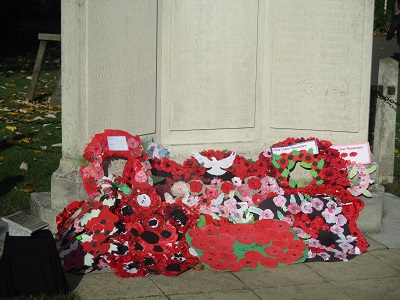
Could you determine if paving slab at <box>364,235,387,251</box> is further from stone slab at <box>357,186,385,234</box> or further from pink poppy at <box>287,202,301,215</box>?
pink poppy at <box>287,202,301,215</box>

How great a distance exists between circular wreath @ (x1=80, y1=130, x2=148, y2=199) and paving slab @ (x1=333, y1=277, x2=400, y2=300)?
189 centimetres

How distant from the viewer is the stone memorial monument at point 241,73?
707cm

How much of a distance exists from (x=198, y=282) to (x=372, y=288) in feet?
4.10

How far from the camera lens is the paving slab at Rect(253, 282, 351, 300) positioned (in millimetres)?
5566

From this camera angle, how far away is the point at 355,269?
243 inches

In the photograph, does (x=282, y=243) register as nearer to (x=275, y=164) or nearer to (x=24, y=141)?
(x=275, y=164)

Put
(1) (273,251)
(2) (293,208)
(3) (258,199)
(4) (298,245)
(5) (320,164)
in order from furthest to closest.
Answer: (5) (320,164)
(3) (258,199)
(2) (293,208)
(4) (298,245)
(1) (273,251)

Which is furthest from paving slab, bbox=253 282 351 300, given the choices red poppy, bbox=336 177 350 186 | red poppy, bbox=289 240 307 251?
red poppy, bbox=336 177 350 186

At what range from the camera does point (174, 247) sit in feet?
20.2

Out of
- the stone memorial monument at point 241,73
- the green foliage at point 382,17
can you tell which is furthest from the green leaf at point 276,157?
the green foliage at point 382,17

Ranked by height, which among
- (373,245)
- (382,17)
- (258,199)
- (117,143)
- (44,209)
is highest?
(382,17)

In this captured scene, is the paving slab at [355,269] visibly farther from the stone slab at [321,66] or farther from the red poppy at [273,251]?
the stone slab at [321,66]

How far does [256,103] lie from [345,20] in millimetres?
1120

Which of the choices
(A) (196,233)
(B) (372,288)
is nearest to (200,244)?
(A) (196,233)
